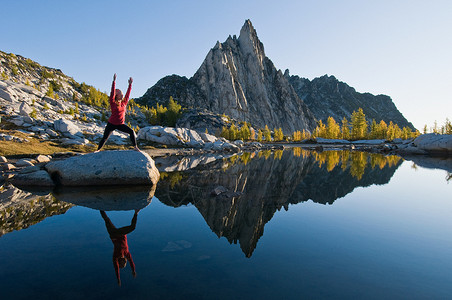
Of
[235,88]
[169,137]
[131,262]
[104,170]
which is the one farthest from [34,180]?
[235,88]

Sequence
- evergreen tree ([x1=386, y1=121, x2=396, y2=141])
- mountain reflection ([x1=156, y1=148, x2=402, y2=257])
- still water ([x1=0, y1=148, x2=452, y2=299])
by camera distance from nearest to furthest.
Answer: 1. still water ([x1=0, y1=148, x2=452, y2=299])
2. mountain reflection ([x1=156, y1=148, x2=402, y2=257])
3. evergreen tree ([x1=386, y1=121, x2=396, y2=141])

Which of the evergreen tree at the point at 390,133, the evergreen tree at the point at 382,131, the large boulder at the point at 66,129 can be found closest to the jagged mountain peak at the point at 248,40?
the evergreen tree at the point at 382,131

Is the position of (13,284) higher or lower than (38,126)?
lower

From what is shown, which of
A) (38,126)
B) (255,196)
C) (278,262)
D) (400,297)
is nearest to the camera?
(400,297)

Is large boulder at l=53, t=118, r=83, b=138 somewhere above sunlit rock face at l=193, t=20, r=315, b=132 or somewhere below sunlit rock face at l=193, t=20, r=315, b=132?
below

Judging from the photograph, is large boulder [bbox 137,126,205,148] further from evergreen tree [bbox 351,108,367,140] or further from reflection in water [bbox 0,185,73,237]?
evergreen tree [bbox 351,108,367,140]

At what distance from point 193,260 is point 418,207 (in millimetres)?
10089

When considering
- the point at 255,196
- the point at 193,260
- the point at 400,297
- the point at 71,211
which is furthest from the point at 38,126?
the point at 400,297

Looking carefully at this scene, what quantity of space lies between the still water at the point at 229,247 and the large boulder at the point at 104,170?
6.07ft

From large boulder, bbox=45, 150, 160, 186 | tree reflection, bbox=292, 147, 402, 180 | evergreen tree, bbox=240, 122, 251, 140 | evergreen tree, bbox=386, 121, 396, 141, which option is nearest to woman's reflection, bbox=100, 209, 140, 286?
large boulder, bbox=45, 150, 160, 186

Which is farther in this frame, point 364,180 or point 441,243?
point 364,180

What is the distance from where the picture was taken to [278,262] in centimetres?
476

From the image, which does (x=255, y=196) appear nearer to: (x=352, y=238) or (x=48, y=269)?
(x=352, y=238)

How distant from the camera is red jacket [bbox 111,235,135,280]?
4600 mm
